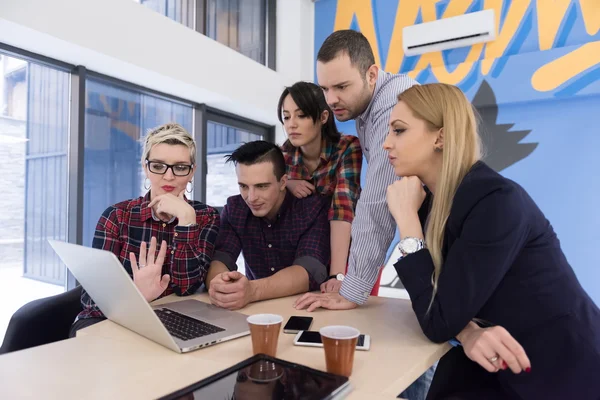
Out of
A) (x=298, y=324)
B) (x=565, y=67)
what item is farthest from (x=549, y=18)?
(x=298, y=324)

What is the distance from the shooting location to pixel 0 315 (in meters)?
2.64

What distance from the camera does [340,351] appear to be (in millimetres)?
758

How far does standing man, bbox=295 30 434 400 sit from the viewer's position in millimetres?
1339

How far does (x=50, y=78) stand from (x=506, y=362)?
10.3 feet

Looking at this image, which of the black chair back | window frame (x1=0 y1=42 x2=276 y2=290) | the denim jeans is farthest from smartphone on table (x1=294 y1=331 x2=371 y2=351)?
window frame (x1=0 y1=42 x2=276 y2=290)

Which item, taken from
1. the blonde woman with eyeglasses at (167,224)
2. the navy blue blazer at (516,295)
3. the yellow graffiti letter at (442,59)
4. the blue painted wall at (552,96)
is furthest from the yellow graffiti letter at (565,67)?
the blonde woman with eyeglasses at (167,224)

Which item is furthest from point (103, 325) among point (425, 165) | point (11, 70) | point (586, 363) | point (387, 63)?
point (387, 63)

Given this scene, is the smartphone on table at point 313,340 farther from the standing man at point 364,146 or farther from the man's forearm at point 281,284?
the man's forearm at point 281,284

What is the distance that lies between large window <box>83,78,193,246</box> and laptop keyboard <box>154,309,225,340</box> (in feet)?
6.57

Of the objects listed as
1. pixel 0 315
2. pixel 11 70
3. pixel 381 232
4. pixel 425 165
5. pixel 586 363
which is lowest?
pixel 0 315

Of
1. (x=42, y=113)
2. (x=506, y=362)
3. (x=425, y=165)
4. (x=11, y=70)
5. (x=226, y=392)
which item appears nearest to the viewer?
(x=226, y=392)

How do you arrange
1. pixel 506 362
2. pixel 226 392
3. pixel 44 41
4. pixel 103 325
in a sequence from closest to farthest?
1. pixel 226 392
2. pixel 506 362
3. pixel 103 325
4. pixel 44 41

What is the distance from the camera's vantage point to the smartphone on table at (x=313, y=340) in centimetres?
94

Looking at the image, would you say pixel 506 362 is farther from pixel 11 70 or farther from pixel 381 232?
pixel 11 70
